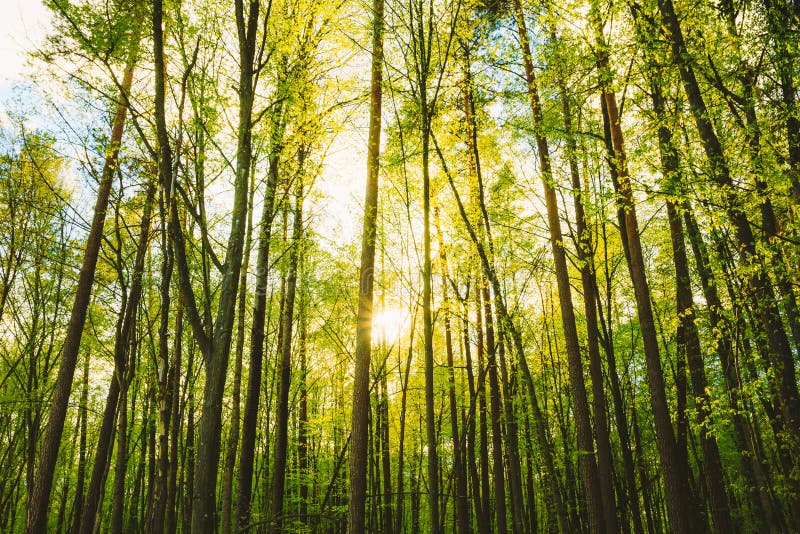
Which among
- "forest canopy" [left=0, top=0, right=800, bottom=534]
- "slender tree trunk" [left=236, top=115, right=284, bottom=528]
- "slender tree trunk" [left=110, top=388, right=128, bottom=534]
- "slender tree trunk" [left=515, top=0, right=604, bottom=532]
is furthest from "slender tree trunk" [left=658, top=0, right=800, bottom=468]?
"slender tree trunk" [left=110, top=388, right=128, bottom=534]

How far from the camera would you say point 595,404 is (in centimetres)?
782

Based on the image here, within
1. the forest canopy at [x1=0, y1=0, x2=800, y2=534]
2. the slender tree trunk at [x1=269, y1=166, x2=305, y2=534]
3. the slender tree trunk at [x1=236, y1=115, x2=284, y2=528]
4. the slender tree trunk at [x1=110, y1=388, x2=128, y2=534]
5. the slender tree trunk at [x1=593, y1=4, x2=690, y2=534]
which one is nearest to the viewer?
the forest canopy at [x1=0, y1=0, x2=800, y2=534]

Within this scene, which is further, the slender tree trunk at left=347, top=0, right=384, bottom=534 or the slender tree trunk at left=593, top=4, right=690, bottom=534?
the slender tree trunk at left=593, top=4, right=690, bottom=534

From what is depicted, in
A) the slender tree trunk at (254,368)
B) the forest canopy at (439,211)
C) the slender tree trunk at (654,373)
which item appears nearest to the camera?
the forest canopy at (439,211)

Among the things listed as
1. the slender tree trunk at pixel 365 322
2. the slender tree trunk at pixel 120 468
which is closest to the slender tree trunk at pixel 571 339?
the slender tree trunk at pixel 365 322

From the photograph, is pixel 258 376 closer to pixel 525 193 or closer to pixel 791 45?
pixel 525 193

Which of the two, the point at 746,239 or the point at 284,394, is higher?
the point at 746,239

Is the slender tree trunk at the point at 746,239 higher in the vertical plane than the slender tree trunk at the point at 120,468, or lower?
higher

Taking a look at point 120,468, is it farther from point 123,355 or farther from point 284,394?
point 284,394

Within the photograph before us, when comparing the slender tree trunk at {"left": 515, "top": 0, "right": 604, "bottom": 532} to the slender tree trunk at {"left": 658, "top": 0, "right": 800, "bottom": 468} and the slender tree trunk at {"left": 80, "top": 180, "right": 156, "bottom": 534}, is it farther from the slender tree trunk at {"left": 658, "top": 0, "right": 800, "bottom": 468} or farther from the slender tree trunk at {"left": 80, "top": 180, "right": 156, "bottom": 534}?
the slender tree trunk at {"left": 80, "top": 180, "right": 156, "bottom": 534}

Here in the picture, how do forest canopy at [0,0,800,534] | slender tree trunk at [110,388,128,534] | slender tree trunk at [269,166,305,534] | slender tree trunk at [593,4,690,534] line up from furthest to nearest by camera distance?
slender tree trunk at [269,166,305,534]
slender tree trunk at [110,388,128,534]
slender tree trunk at [593,4,690,534]
forest canopy at [0,0,800,534]

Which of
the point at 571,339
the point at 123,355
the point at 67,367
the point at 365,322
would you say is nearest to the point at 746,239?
the point at 571,339

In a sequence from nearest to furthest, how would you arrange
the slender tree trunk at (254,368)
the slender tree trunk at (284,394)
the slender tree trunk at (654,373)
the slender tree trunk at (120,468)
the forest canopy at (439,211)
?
the forest canopy at (439,211), the slender tree trunk at (654,373), the slender tree trunk at (254,368), the slender tree trunk at (120,468), the slender tree trunk at (284,394)

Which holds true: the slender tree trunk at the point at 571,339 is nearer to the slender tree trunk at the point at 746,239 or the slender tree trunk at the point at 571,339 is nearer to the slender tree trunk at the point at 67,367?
the slender tree trunk at the point at 746,239
